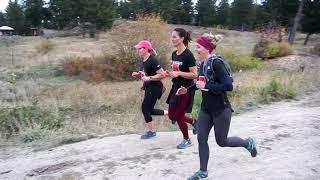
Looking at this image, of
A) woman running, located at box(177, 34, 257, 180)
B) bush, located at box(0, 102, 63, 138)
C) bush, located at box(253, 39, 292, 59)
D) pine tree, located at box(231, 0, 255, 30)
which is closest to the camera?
woman running, located at box(177, 34, 257, 180)

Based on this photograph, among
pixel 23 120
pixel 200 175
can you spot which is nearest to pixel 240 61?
pixel 23 120

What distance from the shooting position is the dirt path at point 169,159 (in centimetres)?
593

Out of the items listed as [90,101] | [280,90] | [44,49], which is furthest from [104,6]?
[280,90]

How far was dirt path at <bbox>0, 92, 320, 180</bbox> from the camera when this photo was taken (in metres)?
5.93

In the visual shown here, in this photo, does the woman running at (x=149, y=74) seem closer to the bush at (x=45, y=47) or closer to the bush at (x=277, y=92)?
the bush at (x=277, y=92)

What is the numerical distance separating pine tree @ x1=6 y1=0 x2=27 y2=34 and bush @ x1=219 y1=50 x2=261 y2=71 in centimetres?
4724

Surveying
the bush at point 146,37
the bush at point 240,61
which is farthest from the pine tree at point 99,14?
the bush at point 240,61

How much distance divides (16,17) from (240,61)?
49151 millimetres

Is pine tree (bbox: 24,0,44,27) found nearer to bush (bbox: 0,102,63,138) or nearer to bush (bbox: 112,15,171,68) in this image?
bush (bbox: 112,15,171,68)

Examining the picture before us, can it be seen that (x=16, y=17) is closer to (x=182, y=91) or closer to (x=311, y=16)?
(x=311, y=16)

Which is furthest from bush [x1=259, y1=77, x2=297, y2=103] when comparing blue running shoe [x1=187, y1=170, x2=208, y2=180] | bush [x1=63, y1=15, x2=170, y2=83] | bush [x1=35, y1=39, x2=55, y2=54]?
bush [x1=35, y1=39, x2=55, y2=54]

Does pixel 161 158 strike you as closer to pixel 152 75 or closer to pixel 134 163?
pixel 134 163

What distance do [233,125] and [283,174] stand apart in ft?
9.83

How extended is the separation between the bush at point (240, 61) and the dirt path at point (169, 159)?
14572 mm
